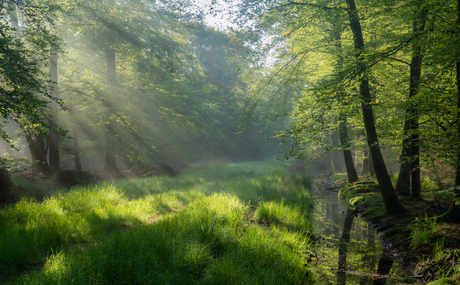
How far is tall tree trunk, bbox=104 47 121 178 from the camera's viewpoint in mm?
13969

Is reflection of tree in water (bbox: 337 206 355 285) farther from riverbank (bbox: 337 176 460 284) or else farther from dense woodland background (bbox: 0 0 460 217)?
dense woodland background (bbox: 0 0 460 217)

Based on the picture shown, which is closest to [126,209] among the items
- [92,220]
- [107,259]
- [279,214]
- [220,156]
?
[92,220]

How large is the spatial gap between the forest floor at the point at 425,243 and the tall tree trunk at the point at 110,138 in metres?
14.2

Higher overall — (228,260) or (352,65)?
(352,65)

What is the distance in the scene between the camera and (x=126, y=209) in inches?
260

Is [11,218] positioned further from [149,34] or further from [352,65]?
[149,34]

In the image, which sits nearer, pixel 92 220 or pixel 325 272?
pixel 325 272

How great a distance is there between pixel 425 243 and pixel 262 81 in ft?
30.9

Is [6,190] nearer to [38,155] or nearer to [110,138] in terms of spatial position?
[38,155]

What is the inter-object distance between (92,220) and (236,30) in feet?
28.3

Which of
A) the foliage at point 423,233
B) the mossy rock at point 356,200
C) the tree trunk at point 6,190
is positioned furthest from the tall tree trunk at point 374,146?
the tree trunk at point 6,190

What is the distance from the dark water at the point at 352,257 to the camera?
455cm

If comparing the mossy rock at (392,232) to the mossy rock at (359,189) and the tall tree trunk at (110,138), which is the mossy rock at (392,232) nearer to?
the mossy rock at (359,189)

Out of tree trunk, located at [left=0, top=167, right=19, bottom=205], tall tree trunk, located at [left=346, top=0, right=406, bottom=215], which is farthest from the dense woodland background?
tree trunk, located at [left=0, top=167, right=19, bottom=205]
